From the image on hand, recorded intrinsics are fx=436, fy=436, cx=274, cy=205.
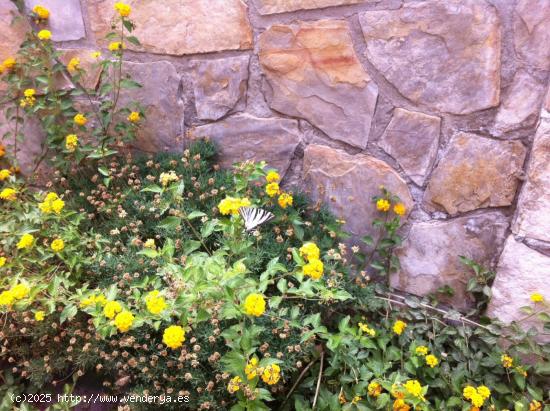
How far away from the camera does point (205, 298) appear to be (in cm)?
130

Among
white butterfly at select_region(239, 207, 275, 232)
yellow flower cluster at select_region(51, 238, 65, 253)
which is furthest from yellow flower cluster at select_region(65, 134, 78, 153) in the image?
white butterfly at select_region(239, 207, 275, 232)

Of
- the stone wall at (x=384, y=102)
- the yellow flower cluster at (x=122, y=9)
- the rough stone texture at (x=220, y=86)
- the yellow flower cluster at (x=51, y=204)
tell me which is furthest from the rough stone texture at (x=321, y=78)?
the yellow flower cluster at (x=51, y=204)

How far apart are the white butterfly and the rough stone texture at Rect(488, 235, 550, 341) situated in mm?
874

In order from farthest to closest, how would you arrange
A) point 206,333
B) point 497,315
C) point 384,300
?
point 384,300 < point 497,315 < point 206,333

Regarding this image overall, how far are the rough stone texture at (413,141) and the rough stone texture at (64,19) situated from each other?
1390mm

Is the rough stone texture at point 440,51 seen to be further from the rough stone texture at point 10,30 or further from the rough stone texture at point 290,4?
the rough stone texture at point 10,30

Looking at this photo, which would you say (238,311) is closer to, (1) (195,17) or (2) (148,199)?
(2) (148,199)

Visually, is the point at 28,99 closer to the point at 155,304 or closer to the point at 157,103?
the point at 157,103

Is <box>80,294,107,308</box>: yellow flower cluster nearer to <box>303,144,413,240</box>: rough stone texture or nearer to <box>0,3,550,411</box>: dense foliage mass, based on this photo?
<box>0,3,550,411</box>: dense foliage mass

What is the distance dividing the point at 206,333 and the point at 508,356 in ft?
3.46

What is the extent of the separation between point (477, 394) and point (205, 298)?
927mm

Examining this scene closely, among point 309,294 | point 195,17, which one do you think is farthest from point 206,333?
point 195,17

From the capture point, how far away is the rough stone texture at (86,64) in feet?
6.36

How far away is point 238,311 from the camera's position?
1.25 meters
